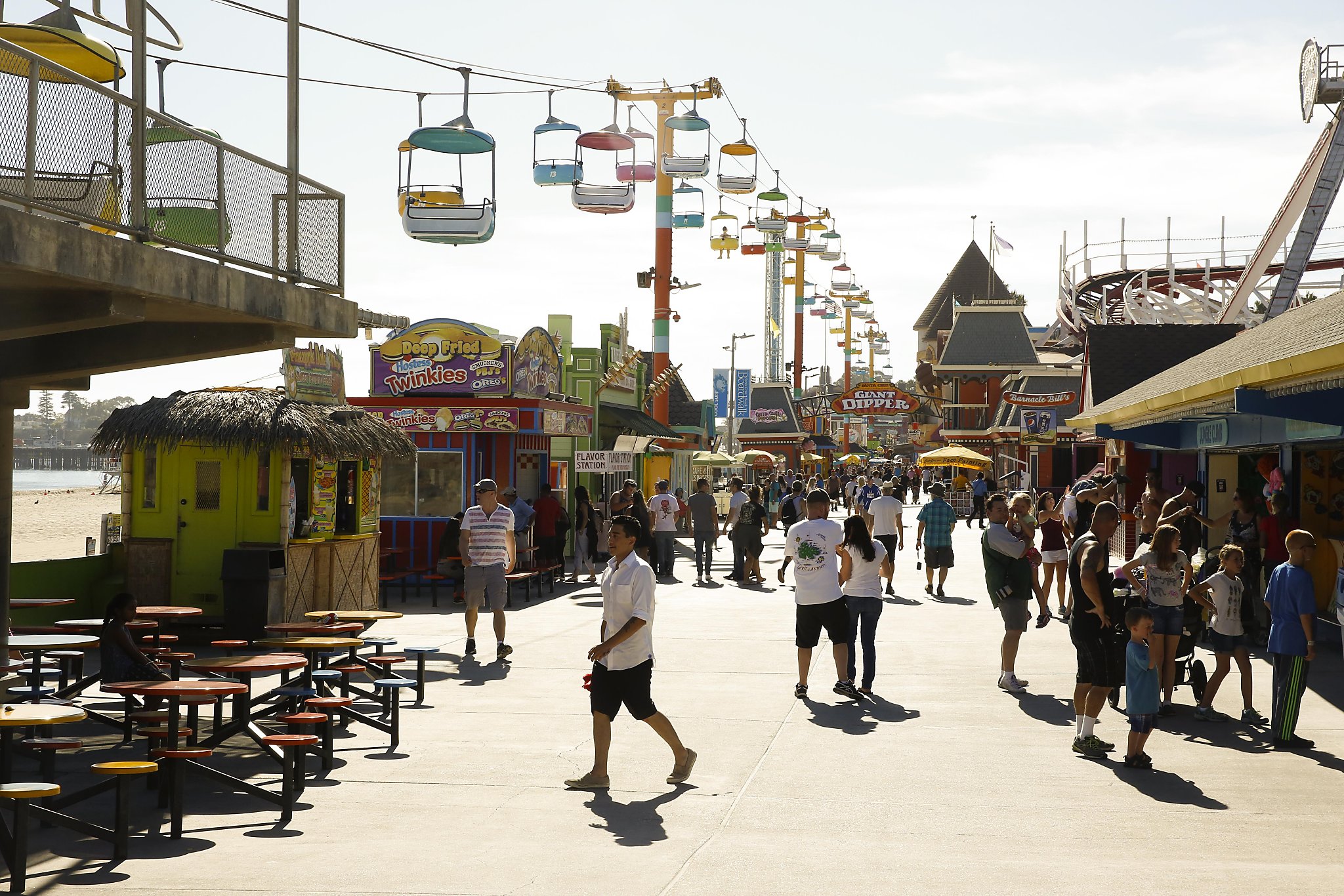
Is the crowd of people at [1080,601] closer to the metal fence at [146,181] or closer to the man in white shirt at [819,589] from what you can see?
the man in white shirt at [819,589]

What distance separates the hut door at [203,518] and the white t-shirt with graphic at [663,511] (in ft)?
24.6

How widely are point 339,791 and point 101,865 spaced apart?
1.71 metres

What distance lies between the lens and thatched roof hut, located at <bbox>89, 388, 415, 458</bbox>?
14562 mm

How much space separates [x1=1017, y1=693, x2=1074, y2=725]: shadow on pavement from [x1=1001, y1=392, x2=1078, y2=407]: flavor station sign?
113 ft

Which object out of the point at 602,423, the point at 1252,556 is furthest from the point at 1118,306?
the point at 1252,556

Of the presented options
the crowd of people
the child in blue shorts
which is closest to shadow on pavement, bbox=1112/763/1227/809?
the crowd of people

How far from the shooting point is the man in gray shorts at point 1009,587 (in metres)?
11.3

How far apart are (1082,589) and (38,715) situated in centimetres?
642

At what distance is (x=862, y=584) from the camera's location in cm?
1119

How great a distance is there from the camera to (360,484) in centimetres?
→ 1694

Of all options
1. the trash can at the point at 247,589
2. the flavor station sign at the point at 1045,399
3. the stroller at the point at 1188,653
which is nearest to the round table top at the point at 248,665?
the trash can at the point at 247,589

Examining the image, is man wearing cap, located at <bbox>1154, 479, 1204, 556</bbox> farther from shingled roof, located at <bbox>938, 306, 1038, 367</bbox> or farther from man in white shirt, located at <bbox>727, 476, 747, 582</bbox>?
shingled roof, located at <bbox>938, 306, 1038, 367</bbox>

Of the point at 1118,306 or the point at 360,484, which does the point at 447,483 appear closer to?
the point at 360,484

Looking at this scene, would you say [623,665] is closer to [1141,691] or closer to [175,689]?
[175,689]
